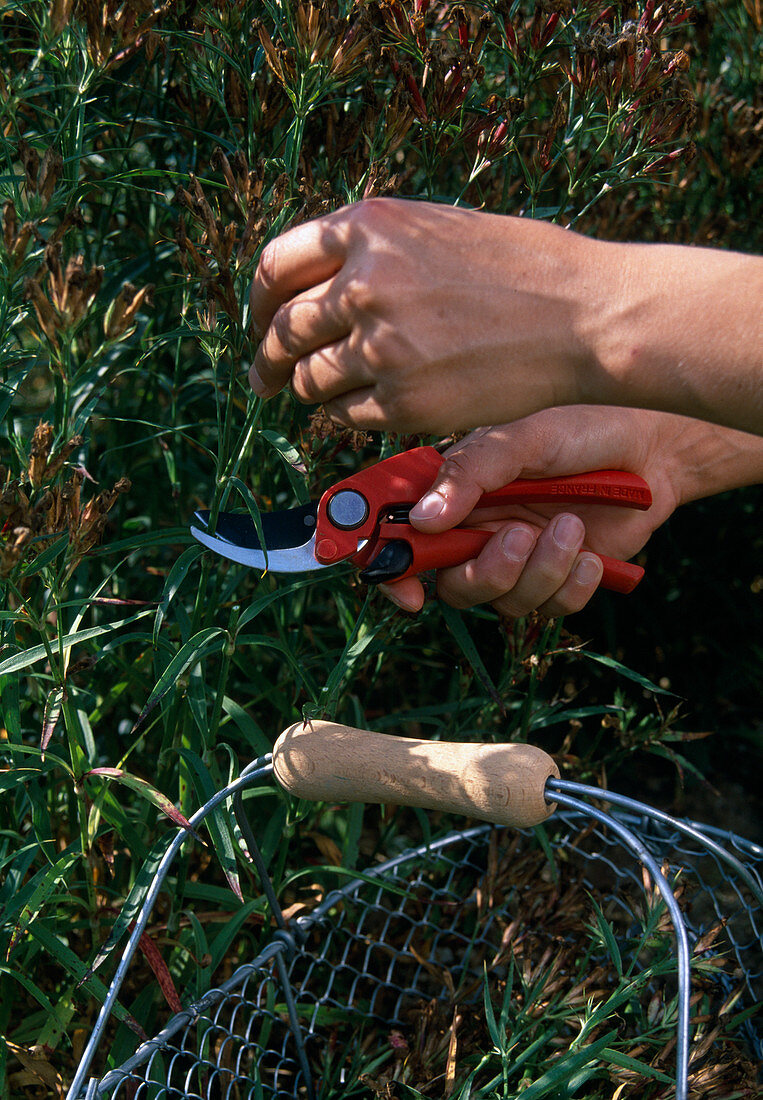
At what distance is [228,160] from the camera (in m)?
1.30

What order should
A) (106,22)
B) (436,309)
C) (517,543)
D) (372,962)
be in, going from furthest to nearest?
(372,962)
(517,543)
(106,22)
(436,309)

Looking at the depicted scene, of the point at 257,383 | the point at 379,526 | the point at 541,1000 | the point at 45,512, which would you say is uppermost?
the point at 257,383

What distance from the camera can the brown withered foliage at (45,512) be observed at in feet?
3.43

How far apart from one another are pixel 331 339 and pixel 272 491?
2.10 ft

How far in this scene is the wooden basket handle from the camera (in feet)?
3.41

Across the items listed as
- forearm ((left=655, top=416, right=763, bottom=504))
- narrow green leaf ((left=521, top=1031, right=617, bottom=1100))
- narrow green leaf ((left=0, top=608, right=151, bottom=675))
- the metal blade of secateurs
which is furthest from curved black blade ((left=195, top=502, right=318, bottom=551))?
narrow green leaf ((left=521, top=1031, right=617, bottom=1100))

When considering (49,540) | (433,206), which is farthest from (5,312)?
(433,206)

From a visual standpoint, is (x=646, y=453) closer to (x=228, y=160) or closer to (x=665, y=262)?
(x=665, y=262)

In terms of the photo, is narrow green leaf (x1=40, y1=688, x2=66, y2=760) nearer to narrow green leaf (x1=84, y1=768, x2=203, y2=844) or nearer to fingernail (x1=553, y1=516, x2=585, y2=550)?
narrow green leaf (x1=84, y1=768, x2=203, y2=844)

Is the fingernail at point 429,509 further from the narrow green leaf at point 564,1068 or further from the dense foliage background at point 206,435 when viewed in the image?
the narrow green leaf at point 564,1068

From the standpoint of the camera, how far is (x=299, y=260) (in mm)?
1078

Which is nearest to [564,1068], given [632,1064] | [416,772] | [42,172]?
[632,1064]

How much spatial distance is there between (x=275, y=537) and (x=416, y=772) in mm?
442

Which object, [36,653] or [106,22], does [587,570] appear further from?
[106,22]
